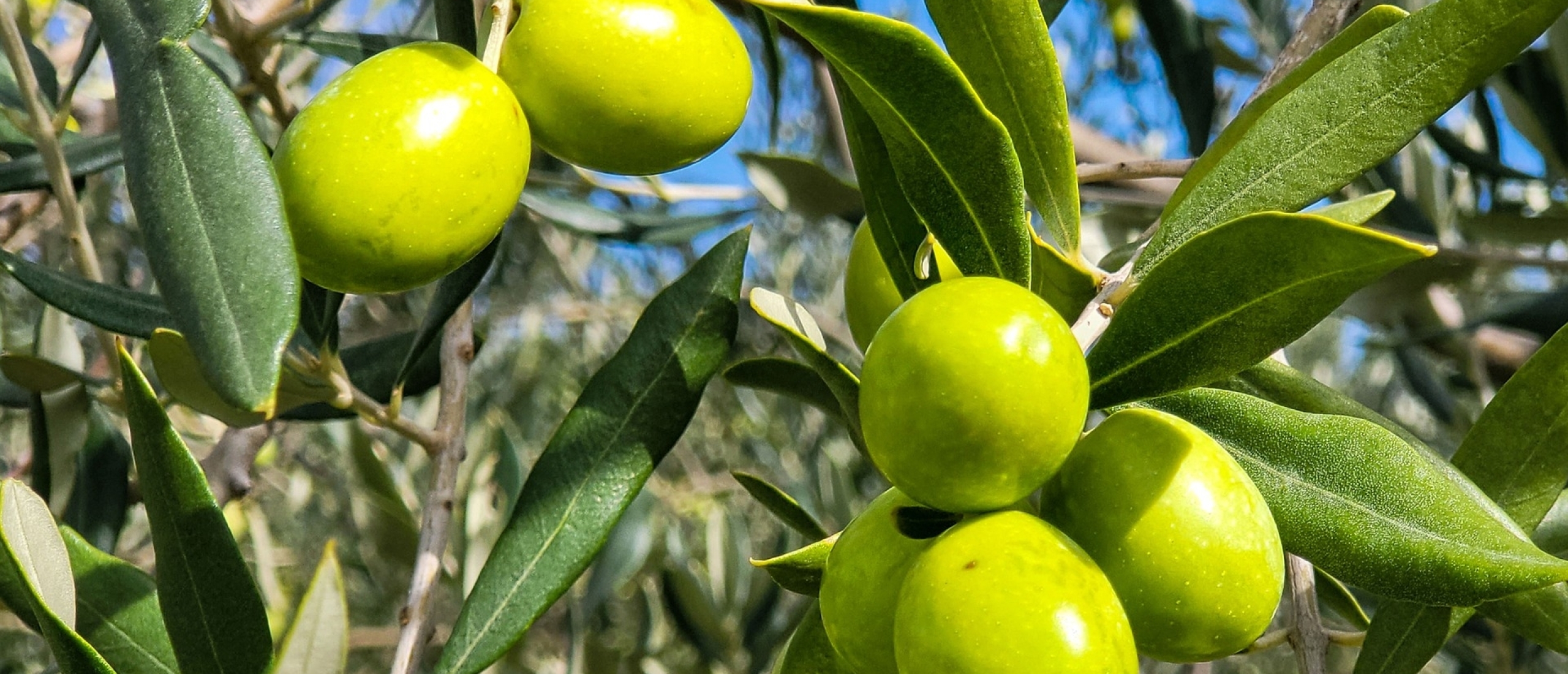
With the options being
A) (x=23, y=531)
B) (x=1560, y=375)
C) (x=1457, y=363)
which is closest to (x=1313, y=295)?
(x=1560, y=375)

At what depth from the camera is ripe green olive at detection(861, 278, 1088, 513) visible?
0.73 metres

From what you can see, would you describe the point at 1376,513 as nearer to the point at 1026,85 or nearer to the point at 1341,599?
the point at 1026,85

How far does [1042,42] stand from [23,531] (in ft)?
2.65

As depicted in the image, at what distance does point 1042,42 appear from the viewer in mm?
883

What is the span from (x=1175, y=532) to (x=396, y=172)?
559mm

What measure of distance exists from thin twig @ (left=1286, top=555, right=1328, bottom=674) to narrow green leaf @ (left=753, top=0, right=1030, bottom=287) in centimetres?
41

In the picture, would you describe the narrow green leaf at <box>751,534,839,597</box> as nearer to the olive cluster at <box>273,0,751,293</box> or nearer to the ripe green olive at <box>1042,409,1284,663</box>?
the ripe green olive at <box>1042,409,1284,663</box>

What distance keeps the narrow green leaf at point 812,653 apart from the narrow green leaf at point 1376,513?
336 mm

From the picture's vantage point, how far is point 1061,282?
3.18ft

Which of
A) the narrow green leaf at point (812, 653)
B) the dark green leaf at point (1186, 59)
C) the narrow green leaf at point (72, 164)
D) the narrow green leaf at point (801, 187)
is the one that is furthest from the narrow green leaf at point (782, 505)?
the dark green leaf at point (1186, 59)

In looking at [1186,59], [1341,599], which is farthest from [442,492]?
[1186,59]

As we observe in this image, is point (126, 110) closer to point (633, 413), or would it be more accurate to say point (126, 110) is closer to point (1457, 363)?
point (633, 413)

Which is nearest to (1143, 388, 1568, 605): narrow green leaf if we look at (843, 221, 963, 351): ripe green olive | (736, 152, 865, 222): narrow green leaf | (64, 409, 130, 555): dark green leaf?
(843, 221, 963, 351): ripe green olive

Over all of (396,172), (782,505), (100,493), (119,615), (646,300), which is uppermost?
(396,172)
